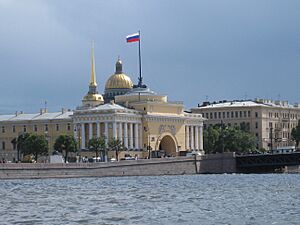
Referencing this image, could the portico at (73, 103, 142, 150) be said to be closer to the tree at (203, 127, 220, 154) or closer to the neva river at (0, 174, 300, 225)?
the tree at (203, 127, 220, 154)

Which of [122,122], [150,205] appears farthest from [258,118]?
[150,205]

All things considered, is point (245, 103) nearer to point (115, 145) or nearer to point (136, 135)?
point (136, 135)

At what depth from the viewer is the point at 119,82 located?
5443 inches

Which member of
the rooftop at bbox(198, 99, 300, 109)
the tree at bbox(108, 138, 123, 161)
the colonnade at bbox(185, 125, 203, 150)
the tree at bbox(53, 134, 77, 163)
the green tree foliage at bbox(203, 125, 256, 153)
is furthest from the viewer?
the rooftop at bbox(198, 99, 300, 109)

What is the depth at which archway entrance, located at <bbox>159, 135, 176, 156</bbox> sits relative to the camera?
13281 cm

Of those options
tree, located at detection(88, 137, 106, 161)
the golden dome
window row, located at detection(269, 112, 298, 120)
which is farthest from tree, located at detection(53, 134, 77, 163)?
window row, located at detection(269, 112, 298, 120)

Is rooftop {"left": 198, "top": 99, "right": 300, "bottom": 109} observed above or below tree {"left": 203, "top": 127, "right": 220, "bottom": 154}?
above

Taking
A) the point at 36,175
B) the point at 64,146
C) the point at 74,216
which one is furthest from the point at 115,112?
the point at 74,216

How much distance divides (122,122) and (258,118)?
39207 mm

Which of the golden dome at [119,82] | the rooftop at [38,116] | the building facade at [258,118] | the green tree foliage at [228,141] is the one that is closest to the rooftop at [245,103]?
the building facade at [258,118]

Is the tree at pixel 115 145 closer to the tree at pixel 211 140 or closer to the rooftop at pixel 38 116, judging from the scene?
the rooftop at pixel 38 116

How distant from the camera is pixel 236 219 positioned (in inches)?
1597

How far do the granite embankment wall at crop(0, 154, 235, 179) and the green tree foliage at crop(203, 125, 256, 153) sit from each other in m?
24.7

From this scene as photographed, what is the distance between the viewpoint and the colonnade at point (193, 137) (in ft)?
447
